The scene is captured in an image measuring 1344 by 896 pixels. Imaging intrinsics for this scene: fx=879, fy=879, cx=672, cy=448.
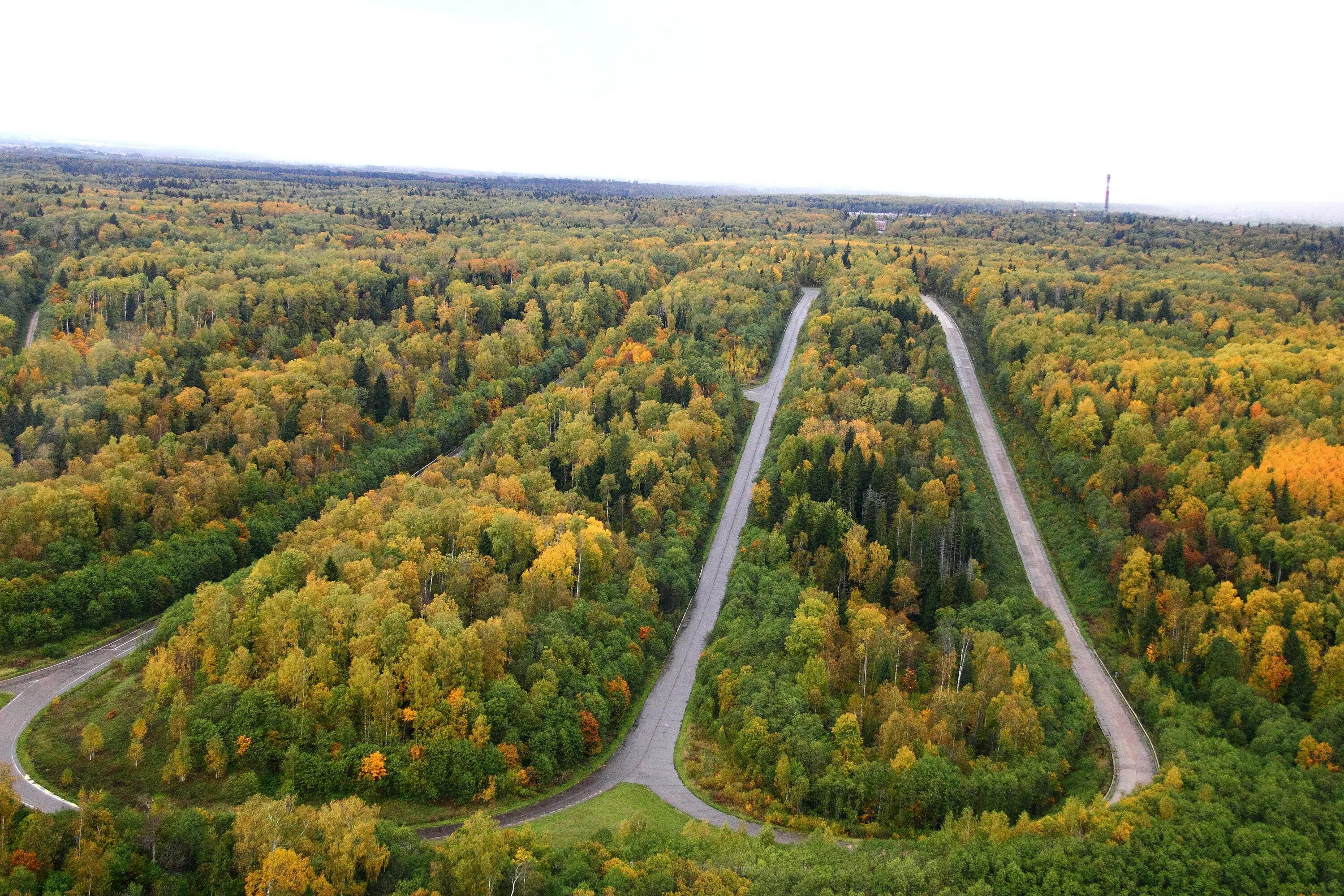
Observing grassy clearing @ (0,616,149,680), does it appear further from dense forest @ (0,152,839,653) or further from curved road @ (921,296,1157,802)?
curved road @ (921,296,1157,802)

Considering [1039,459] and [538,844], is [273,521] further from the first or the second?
[1039,459]

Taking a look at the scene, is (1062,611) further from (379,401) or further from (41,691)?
(41,691)

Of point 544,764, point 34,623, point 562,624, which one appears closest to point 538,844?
point 544,764

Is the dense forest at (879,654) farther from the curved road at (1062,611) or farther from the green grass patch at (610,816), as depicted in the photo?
the green grass patch at (610,816)

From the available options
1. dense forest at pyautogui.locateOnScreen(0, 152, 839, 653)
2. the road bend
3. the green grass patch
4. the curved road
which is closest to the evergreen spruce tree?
dense forest at pyautogui.locateOnScreen(0, 152, 839, 653)

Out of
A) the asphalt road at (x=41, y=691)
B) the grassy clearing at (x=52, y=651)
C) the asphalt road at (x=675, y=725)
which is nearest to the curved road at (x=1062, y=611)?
the asphalt road at (x=675, y=725)
